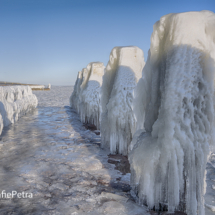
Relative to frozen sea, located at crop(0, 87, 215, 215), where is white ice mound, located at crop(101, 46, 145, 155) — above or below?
above

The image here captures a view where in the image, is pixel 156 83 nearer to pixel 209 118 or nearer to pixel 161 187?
pixel 209 118

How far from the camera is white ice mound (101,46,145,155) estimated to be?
4492 millimetres

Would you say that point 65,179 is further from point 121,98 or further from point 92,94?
point 92,94

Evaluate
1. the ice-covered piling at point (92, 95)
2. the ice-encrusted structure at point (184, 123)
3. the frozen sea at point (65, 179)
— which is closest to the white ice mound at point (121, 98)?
the frozen sea at point (65, 179)

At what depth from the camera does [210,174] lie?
3.56 meters

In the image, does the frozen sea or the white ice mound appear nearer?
the frozen sea

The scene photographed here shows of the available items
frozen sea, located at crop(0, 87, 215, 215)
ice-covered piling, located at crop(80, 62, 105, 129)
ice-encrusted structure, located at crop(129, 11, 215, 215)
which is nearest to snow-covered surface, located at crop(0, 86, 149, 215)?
frozen sea, located at crop(0, 87, 215, 215)

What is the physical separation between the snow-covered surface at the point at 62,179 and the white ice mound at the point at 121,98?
0.52 metres

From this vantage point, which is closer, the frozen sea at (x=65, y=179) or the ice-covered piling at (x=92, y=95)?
the frozen sea at (x=65, y=179)

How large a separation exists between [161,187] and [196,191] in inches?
15.8

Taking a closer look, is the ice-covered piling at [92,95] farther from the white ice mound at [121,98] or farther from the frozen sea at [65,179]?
the white ice mound at [121,98]

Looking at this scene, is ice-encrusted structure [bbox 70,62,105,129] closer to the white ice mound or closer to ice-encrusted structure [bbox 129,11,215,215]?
the white ice mound

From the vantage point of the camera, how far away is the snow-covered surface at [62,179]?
97.6 inches

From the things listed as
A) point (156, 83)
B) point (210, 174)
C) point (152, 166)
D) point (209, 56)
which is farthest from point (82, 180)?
point (209, 56)
